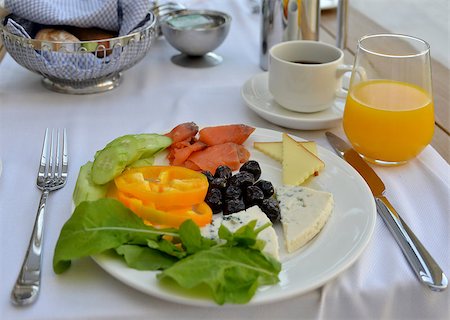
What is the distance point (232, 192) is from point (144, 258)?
181 millimetres

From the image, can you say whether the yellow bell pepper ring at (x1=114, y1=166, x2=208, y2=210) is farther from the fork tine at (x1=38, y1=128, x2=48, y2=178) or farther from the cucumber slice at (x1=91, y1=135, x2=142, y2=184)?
the fork tine at (x1=38, y1=128, x2=48, y2=178)

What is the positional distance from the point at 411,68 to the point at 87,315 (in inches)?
23.3

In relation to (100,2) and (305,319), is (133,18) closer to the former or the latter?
(100,2)

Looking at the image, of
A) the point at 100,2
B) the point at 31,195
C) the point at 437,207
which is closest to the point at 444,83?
the point at 437,207

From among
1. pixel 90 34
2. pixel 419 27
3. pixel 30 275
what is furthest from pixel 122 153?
pixel 419 27

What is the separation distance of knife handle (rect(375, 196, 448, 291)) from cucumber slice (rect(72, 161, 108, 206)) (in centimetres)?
39

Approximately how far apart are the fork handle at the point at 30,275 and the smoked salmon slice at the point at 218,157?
0.86 ft

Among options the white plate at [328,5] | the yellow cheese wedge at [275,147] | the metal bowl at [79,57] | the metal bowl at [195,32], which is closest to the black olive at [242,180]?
the yellow cheese wedge at [275,147]

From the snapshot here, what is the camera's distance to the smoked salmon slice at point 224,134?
925 millimetres

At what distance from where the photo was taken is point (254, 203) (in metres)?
0.76

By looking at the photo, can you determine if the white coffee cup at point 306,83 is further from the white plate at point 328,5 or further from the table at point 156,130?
the white plate at point 328,5

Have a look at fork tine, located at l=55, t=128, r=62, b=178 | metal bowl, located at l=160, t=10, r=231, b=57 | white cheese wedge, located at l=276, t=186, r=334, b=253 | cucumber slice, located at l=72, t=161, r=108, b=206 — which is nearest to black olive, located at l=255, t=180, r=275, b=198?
white cheese wedge, located at l=276, t=186, r=334, b=253

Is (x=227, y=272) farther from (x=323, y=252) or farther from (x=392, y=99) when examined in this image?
(x=392, y=99)

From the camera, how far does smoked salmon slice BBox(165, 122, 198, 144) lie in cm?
91
